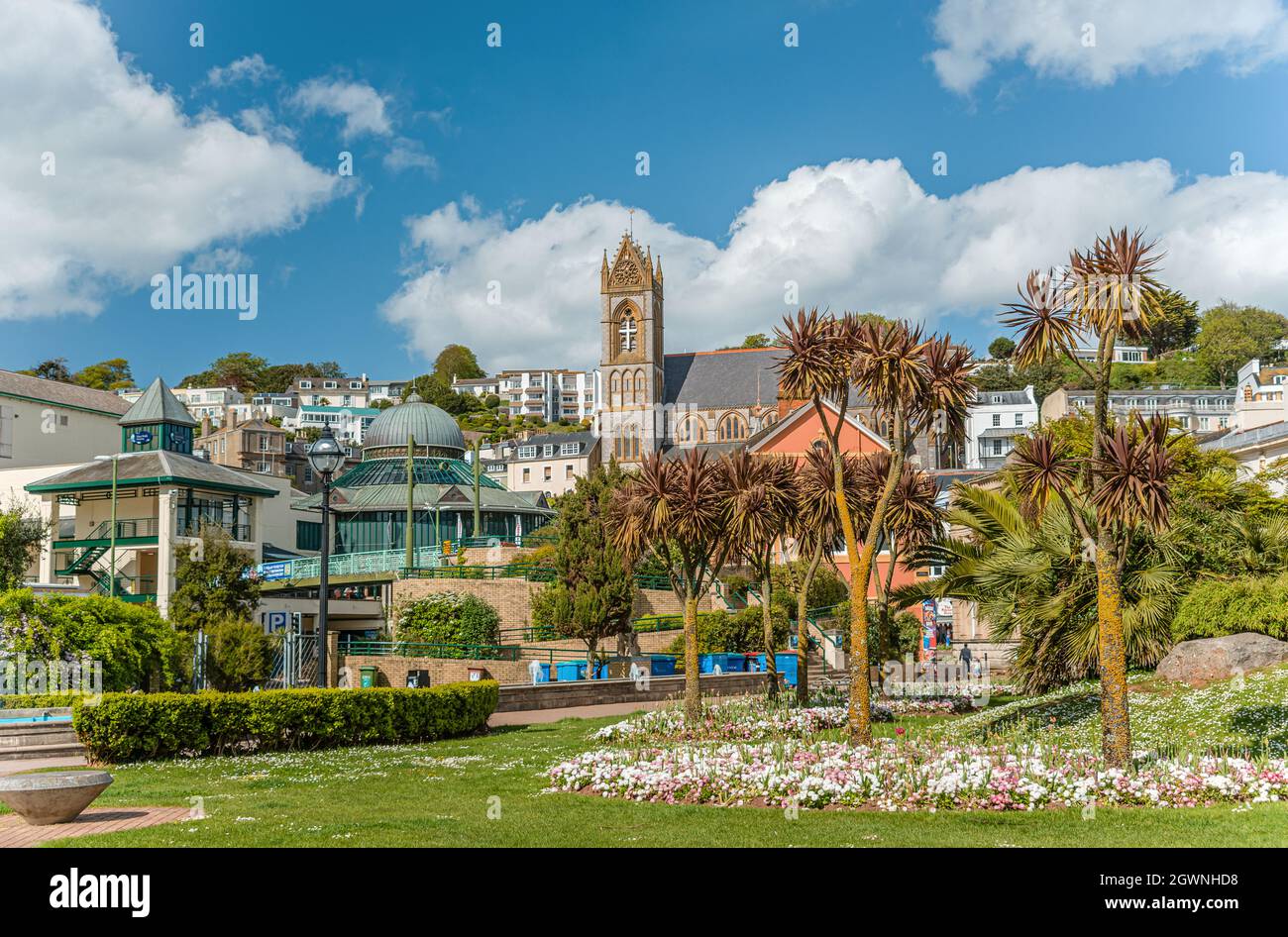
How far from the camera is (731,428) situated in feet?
372

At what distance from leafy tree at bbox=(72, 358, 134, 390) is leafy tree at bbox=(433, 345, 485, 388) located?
151ft

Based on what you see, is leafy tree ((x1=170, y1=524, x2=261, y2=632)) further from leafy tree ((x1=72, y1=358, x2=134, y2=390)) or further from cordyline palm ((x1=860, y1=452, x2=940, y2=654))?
leafy tree ((x1=72, y1=358, x2=134, y2=390))

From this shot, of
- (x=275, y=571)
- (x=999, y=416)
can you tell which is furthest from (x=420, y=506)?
(x=999, y=416)

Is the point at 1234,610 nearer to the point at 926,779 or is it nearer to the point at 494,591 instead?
the point at 926,779

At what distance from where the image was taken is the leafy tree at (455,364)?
7421 inches

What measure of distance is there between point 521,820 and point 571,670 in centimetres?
2332

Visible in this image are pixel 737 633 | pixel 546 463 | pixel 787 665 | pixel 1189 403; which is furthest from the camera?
pixel 546 463

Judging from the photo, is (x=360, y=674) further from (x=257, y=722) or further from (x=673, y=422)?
(x=673, y=422)

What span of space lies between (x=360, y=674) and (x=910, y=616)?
2066 cm

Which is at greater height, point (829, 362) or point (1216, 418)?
point (1216, 418)

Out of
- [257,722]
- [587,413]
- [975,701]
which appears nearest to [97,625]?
[257,722]

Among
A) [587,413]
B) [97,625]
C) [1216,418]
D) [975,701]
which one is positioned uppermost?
[587,413]

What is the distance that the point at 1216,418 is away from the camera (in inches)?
4038
